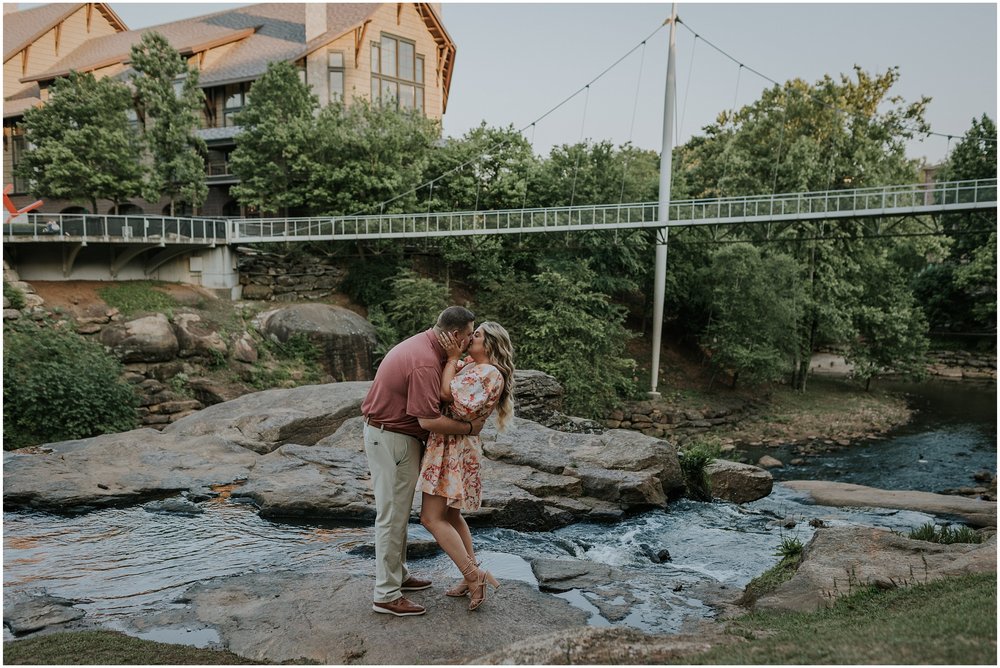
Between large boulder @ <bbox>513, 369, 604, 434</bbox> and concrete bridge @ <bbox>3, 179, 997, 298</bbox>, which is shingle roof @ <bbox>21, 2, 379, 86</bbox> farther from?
large boulder @ <bbox>513, 369, 604, 434</bbox>

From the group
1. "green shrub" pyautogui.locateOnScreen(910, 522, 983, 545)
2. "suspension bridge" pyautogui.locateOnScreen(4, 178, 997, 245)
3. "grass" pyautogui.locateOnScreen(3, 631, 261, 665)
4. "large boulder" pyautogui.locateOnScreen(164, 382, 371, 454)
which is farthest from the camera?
"suspension bridge" pyautogui.locateOnScreen(4, 178, 997, 245)

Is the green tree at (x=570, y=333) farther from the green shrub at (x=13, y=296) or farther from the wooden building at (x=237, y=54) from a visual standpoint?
the wooden building at (x=237, y=54)

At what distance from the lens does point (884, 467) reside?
19.7 m

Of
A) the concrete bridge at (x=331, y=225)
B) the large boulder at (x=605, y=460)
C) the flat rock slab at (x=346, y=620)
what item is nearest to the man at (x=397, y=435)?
the flat rock slab at (x=346, y=620)

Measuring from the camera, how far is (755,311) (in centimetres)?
2820

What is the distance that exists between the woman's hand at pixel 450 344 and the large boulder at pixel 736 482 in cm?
777

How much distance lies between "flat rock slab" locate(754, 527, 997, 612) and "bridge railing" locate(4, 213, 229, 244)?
2207 centimetres

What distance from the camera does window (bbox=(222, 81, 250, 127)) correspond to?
38.4m

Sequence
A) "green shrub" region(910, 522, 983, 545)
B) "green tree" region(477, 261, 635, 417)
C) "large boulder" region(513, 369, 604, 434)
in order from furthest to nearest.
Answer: "green tree" region(477, 261, 635, 417)
"large boulder" region(513, 369, 604, 434)
"green shrub" region(910, 522, 983, 545)

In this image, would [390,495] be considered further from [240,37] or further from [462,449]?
[240,37]

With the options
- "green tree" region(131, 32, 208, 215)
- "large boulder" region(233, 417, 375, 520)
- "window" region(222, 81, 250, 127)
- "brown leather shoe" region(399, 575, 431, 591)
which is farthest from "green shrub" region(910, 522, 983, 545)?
"window" region(222, 81, 250, 127)

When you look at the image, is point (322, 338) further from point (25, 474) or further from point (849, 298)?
point (849, 298)

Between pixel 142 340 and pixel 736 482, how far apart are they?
16473 mm

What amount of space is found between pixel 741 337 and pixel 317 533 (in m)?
23.0
